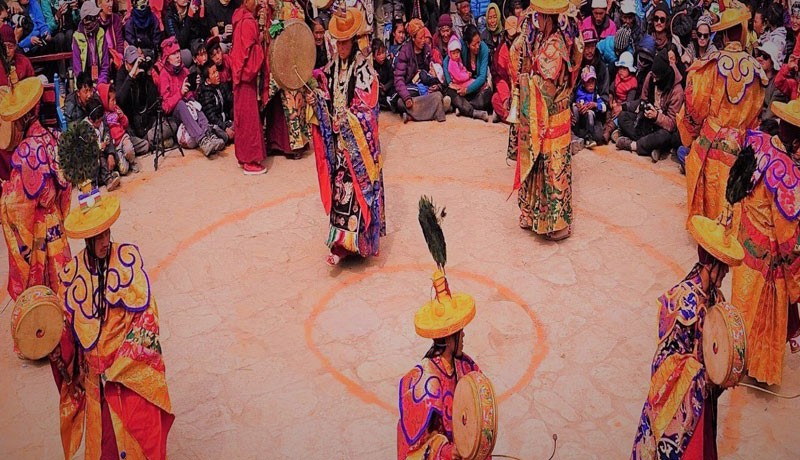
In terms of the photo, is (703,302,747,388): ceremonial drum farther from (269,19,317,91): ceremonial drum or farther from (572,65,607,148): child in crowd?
(572,65,607,148): child in crowd

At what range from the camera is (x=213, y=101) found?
440 inches

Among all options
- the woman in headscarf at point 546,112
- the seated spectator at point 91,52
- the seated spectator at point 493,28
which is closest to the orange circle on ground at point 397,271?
the woman in headscarf at point 546,112

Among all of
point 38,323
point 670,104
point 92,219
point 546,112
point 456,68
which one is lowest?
point 670,104

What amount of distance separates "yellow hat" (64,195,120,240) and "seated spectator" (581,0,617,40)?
329 inches

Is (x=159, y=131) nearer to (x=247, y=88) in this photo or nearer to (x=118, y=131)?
(x=118, y=131)

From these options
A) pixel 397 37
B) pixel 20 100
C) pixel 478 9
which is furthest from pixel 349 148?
pixel 478 9

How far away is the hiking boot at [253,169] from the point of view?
1029 cm

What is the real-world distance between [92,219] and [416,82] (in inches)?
297

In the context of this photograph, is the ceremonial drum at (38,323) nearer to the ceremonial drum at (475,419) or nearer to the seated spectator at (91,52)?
the ceremonial drum at (475,419)

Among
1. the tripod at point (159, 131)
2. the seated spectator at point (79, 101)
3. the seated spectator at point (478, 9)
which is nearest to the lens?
the seated spectator at point (79, 101)

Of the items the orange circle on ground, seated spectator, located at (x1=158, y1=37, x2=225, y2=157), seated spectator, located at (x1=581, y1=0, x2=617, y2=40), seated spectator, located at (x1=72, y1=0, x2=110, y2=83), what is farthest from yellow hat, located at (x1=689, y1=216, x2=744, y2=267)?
seated spectator, located at (x1=72, y1=0, x2=110, y2=83)

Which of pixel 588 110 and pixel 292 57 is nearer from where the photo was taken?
pixel 292 57

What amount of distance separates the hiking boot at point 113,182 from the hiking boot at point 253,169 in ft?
4.69

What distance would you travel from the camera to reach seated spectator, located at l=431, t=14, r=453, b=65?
11969mm
